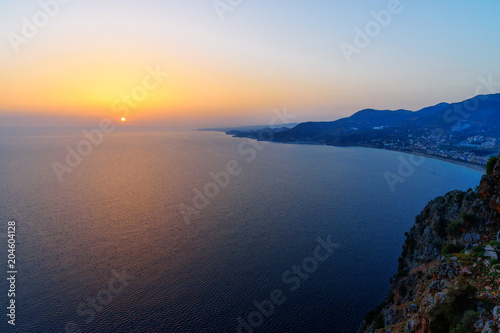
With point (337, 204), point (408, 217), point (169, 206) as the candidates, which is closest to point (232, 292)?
point (169, 206)

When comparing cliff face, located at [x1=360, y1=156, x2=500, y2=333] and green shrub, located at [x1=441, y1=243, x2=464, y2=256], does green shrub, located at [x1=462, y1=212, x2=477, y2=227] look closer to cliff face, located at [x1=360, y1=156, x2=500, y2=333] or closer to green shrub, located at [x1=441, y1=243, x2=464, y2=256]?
cliff face, located at [x1=360, y1=156, x2=500, y2=333]

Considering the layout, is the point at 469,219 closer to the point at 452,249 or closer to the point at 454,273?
the point at 452,249

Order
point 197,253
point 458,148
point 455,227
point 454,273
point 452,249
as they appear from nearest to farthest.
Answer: point 454,273 < point 452,249 < point 455,227 < point 197,253 < point 458,148

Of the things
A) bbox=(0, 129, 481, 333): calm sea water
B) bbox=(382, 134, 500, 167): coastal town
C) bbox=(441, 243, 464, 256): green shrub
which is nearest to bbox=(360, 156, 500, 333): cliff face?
bbox=(441, 243, 464, 256): green shrub

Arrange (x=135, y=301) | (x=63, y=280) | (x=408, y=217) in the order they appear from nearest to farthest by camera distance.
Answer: (x=135, y=301) < (x=63, y=280) < (x=408, y=217)

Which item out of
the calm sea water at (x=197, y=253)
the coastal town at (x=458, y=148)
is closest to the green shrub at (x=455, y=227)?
the calm sea water at (x=197, y=253)

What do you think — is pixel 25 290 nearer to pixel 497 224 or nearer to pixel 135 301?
pixel 135 301

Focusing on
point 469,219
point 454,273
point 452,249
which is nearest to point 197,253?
point 452,249
